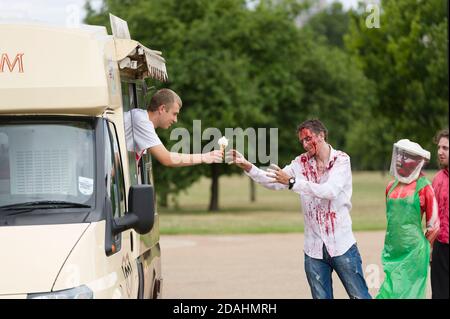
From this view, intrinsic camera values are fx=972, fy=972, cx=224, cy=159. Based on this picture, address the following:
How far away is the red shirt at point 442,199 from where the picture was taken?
8711mm

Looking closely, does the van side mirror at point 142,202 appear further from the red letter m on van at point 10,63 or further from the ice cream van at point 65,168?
the red letter m on van at point 10,63

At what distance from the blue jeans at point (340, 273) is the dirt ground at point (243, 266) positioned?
3.39 meters

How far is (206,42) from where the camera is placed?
3862 centimetres

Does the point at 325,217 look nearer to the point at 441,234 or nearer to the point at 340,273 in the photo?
the point at 340,273

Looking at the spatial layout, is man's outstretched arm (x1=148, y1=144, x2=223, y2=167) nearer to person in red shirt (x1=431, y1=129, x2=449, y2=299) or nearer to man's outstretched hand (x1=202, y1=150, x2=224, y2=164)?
man's outstretched hand (x1=202, y1=150, x2=224, y2=164)

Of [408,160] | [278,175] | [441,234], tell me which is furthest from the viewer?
[441,234]

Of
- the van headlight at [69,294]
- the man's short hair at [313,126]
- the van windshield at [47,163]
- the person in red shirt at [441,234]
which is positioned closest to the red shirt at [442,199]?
the person in red shirt at [441,234]

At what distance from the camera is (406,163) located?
8.34 meters

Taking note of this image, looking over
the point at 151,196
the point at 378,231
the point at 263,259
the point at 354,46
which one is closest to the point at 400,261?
the point at 151,196

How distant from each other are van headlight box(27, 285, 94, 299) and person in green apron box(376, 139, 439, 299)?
117 inches

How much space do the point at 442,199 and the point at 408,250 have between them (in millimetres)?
810

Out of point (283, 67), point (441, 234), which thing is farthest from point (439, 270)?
point (283, 67)

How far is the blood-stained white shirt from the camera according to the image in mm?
8398

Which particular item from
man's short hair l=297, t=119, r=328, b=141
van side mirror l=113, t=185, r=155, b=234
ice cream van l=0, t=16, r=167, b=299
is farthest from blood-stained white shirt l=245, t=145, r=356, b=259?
van side mirror l=113, t=185, r=155, b=234
